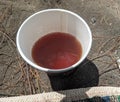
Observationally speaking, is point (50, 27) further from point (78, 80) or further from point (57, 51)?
point (78, 80)

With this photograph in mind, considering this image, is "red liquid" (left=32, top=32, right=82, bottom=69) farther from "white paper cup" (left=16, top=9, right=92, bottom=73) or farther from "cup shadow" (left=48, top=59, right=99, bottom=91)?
"cup shadow" (left=48, top=59, right=99, bottom=91)

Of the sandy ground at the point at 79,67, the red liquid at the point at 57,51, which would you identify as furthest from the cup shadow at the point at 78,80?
the red liquid at the point at 57,51

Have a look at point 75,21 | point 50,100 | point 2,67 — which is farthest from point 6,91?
point 75,21

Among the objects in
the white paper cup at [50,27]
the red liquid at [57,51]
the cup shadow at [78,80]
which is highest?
the white paper cup at [50,27]

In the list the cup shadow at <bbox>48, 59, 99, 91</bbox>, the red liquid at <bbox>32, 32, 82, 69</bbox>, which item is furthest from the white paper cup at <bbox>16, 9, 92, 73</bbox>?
the cup shadow at <bbox>48, 59, 99, 91</bbox>

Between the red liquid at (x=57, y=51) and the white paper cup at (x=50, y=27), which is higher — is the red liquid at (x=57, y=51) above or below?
below

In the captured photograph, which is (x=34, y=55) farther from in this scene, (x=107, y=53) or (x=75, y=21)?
(x=107, y=53)

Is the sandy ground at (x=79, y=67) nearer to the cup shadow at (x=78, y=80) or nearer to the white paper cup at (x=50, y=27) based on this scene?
the cup shadow at (x=78, y=80)
